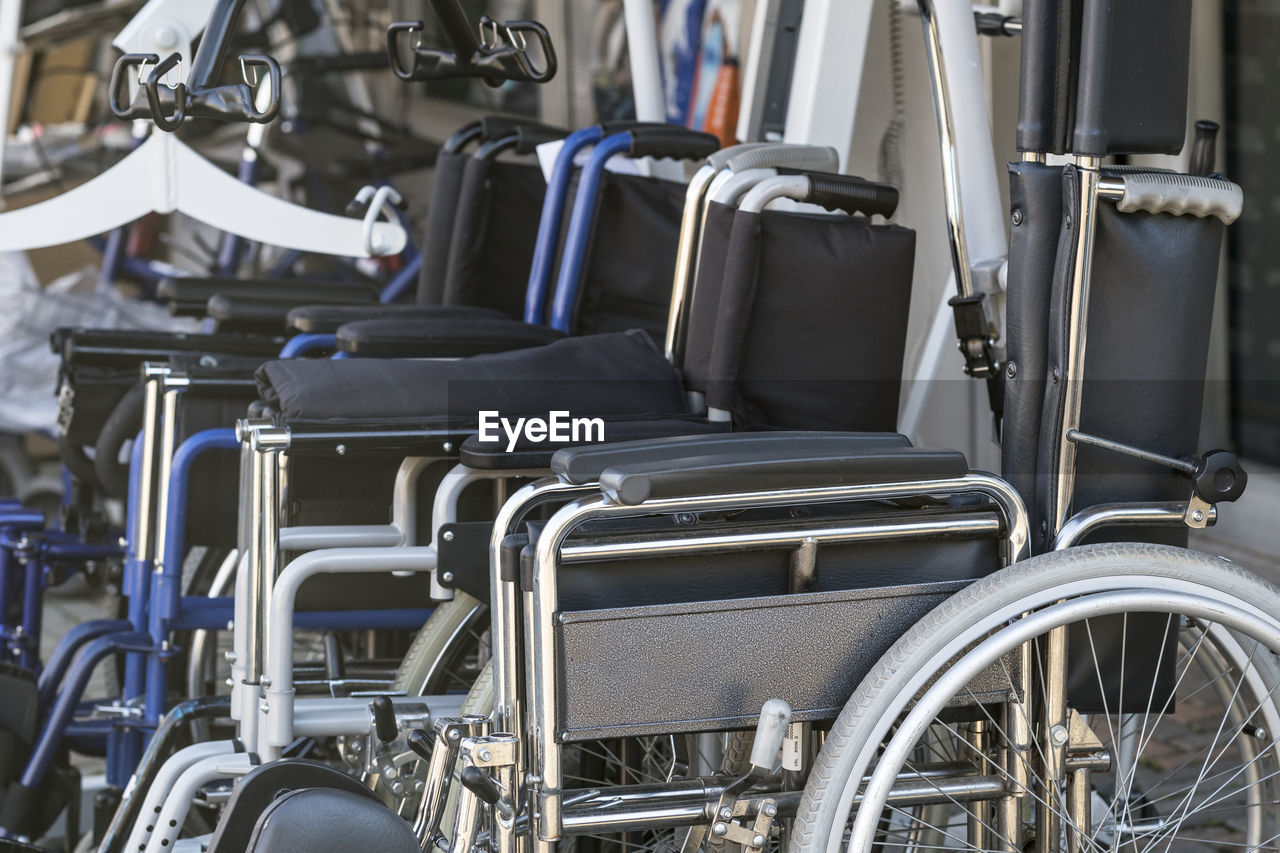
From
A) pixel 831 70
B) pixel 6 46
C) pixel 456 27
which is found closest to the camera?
pixel 456 27

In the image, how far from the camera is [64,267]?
5535mm

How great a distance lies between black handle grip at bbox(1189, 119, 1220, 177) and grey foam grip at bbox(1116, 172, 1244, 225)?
0.06 m

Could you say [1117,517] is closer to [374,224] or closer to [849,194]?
[849,194]

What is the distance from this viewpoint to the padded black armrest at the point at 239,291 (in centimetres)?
334

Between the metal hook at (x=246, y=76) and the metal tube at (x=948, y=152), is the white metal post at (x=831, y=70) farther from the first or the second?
the metal hook at (x=246, y=76)

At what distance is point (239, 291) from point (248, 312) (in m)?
0.08

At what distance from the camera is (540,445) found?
2031mm

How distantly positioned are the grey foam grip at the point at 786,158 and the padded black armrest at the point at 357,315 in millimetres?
657

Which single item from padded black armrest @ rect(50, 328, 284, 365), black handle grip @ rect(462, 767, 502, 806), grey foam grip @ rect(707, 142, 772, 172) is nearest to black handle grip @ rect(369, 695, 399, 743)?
black handle grip @ rect(462, 767, 502, 806)

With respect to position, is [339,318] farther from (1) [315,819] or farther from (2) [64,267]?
(2) [64,267]

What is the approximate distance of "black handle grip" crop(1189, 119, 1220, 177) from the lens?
177 centimetres

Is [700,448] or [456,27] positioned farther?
[456,27]

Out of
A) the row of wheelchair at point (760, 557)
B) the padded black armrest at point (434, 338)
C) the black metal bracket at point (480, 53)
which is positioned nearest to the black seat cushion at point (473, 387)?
the row of wheelchair at point (760, 557)

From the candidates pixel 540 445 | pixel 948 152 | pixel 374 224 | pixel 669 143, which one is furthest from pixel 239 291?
pixel 948 152
